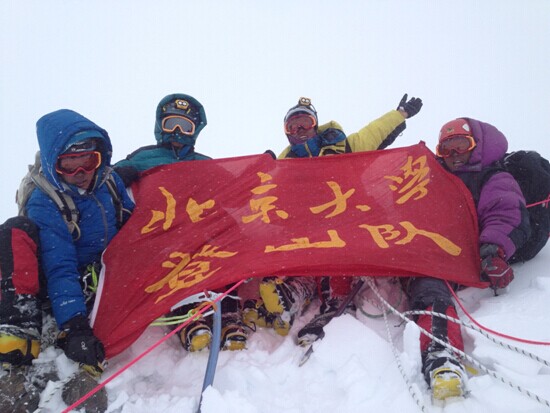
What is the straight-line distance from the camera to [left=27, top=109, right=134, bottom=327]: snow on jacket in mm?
2498

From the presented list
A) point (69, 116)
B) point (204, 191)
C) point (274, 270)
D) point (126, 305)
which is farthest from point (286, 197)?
point (69, 116)

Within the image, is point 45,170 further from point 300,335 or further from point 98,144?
point 300,335

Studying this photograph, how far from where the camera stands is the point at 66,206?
9.20ft

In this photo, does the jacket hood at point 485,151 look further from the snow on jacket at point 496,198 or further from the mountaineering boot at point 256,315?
the mountaineering boot at point 256,315

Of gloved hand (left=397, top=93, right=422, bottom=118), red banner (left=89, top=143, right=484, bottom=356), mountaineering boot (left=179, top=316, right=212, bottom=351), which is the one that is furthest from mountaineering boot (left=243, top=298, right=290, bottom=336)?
gloved hand (left=397, top=93, right=422, bottom=118)

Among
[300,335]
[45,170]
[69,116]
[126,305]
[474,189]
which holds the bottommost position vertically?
[300,335]

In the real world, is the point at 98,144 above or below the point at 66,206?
above

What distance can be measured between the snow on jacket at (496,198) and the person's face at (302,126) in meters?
1.74

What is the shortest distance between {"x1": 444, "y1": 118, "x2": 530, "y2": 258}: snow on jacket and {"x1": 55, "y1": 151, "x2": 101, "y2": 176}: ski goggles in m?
2.98

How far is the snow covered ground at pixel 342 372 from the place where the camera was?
6.07ft

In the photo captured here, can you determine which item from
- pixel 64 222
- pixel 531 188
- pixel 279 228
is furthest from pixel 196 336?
pixel 531 188

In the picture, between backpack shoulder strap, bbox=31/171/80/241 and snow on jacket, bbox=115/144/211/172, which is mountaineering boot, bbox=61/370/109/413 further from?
snow on jacket, bbox=115/144/211/172

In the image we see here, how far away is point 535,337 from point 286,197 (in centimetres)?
200

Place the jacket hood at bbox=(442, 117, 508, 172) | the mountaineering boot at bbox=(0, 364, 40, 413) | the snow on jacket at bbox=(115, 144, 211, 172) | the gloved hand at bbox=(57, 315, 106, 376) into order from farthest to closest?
the snow on jacket at bbox=(115, 144, 211, 172)
the jacket hood at bbox=(442, 117, 508, 172)
the gloved hand at bbox=(57, 315, 106, 376)
the mountaineering boot at bbox=(0, 364, 40, 413)
